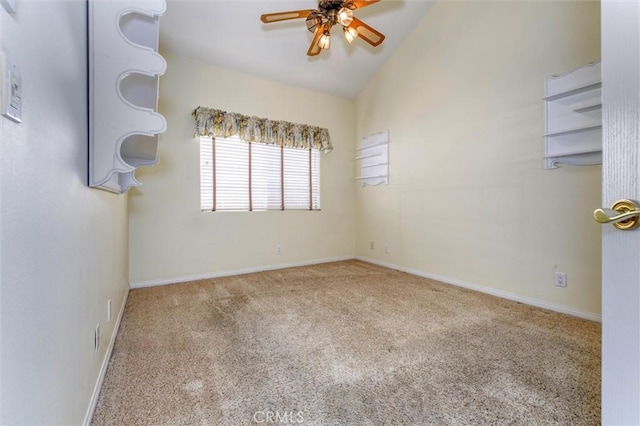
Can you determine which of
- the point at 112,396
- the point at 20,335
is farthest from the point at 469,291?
the point at 20,335

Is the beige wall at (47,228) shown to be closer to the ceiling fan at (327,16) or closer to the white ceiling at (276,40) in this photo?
the ceiling fan at (327,16)

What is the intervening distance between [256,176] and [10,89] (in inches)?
131

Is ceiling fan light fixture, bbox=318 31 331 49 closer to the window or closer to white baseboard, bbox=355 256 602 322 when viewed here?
the window

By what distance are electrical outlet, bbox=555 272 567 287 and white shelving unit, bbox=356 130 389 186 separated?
2.23m

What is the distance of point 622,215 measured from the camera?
540 millimetres

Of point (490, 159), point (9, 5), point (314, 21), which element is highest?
point (314, 21)

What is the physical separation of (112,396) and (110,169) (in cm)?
111

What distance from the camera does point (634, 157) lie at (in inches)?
22.1

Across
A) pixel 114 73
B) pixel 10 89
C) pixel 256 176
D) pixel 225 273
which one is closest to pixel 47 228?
pixel 10 89

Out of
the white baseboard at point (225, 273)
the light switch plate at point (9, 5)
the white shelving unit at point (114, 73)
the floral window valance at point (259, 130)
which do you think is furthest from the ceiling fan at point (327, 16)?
the white baseboard at point (225, 273)

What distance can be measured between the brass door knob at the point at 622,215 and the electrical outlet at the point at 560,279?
7.88 feet

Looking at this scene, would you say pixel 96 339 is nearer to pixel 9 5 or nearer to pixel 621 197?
pixel 9 5

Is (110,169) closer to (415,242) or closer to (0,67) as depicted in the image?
(0,67)

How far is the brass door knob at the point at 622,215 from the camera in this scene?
542 mm
